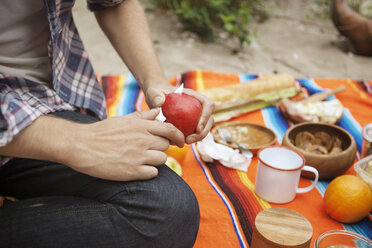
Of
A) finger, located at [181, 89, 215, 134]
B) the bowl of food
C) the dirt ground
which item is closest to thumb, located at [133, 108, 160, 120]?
finger, located at [181, 89, 215, 134]

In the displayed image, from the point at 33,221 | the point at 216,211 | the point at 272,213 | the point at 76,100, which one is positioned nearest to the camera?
the point at 33,221

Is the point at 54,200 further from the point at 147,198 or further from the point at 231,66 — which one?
the point at 231,66

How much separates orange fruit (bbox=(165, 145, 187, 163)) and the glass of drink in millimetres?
785

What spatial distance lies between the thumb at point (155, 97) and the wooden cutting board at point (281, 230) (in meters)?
0.51

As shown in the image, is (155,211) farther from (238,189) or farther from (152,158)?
(238,189)

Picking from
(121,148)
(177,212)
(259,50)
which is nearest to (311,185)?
(177,212)

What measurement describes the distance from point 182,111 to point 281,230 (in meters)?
0.50

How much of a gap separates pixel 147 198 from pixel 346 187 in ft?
2.74

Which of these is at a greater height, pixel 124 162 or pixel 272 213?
pixel 124 162

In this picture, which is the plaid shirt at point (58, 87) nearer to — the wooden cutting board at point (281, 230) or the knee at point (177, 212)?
the knee at point (177, 212)

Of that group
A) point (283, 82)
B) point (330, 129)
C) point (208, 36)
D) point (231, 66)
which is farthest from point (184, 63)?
point (330, 129)

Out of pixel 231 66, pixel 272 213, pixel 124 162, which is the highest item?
pixel 124 162

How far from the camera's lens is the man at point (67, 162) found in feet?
3.14

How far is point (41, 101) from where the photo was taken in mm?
1211
